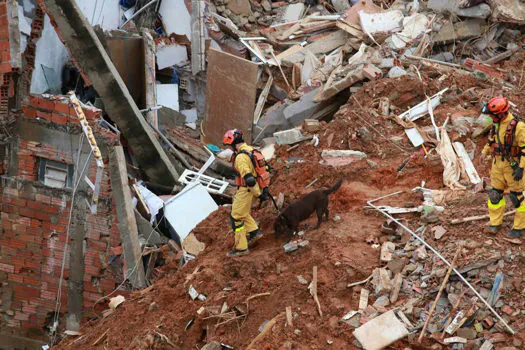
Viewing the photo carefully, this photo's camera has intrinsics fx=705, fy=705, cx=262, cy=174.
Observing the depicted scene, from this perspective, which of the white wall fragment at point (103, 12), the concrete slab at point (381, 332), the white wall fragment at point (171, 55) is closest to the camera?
the concrete slab at point (381, 332)

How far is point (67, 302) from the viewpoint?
11.7 m

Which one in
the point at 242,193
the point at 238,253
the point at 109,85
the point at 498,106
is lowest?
the point at 238,253

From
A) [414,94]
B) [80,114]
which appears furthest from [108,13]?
[414,94]

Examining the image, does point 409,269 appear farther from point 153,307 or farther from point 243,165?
point 153,307

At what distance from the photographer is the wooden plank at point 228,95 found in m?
15.4

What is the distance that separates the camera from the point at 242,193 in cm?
983

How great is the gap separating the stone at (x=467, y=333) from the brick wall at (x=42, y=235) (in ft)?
18.4

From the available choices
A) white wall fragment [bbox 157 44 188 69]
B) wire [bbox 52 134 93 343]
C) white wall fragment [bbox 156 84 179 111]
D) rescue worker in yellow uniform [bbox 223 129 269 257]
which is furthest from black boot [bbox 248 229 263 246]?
white wall fragment [bbox 157 44 188 69]

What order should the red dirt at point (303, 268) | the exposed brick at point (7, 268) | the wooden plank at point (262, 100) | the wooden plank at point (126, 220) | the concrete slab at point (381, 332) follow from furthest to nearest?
the wooden plank at point (262, 100), the exposed brick at point (7, 268), the wooden plank at point (126, 220), the red dirt at point (303, 268), the concrete slab at point (381, 332)

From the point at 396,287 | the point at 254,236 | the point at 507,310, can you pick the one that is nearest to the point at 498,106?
the point at 507,310

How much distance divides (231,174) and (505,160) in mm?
6530

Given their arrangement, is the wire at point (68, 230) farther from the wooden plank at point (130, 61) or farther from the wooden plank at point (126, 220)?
the wooden plank at point (130, 61)

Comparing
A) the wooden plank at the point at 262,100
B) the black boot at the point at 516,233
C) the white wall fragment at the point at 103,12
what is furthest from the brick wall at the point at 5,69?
the black boot at the point at 516,233

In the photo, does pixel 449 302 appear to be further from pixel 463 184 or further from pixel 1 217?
pixel 1 217
